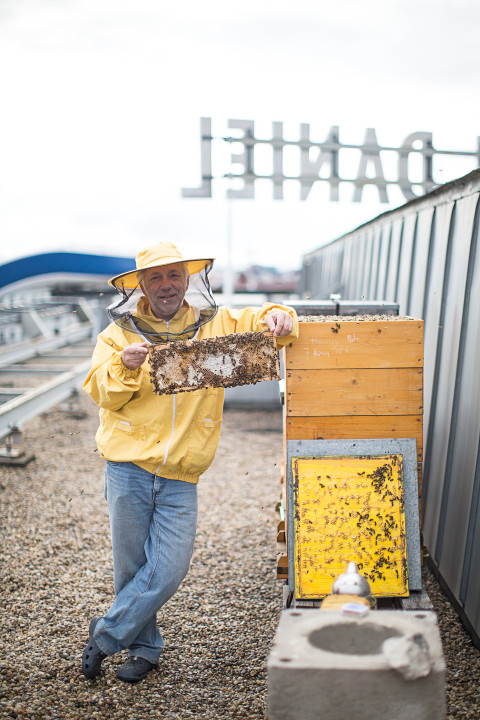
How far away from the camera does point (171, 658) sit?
3.34 metres

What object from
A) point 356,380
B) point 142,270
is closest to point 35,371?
point 142,270

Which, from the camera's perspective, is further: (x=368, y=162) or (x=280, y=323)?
(x=368, y=162)

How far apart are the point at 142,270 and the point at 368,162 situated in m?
8.74

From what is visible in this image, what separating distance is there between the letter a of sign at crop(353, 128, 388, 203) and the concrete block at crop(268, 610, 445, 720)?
377 inches

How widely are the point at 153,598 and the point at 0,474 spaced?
448 cm

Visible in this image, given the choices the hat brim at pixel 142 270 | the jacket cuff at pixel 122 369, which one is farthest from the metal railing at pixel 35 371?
the jacket cuff at pixel 122 369

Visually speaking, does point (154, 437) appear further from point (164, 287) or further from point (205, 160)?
point (205, 160)

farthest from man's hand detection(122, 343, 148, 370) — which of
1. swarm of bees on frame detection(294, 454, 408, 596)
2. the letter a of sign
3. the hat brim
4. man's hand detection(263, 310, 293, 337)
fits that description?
the letter a of sign

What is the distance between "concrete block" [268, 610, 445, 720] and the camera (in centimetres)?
171

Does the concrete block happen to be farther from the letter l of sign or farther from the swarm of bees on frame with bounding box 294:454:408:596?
the letter l of sign

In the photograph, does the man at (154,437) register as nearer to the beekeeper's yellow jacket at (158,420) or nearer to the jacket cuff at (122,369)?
the beekeeper's yellow jacket at (158,420)

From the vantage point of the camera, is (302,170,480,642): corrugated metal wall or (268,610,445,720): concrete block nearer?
(268,610,445,720): concrete block

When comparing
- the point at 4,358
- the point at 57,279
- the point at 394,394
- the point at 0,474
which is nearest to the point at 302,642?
the point at 394,394

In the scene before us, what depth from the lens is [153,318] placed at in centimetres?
294
